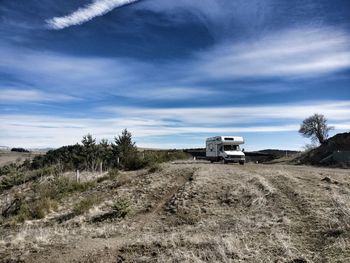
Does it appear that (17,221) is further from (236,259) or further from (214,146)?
(214,146)

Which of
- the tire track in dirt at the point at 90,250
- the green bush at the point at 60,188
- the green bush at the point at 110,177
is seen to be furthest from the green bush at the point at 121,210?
the green bush at the point at 110,177

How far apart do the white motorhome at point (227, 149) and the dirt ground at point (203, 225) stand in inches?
461

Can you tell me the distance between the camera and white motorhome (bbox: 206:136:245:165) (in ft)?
119

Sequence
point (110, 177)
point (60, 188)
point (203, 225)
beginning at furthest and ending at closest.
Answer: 1. point (110, 177)
2. point (60, 188)
3. point (203, 225)

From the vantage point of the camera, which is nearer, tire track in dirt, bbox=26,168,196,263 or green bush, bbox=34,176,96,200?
tire track in dirt, bbox=26,168,196,263

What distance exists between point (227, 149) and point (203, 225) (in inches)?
929

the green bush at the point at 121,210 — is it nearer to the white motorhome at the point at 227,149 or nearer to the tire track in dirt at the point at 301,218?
the tire track in dirt at the point at 301,218

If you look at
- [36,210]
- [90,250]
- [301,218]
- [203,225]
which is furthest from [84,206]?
[301,218]

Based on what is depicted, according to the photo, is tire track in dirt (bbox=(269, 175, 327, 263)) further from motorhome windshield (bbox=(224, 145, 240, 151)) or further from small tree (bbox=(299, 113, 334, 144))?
small tree (bbox=(299, 113, 334, 144))

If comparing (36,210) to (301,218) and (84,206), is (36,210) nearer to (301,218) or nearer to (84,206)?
(84,206)

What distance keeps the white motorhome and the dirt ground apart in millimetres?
11710

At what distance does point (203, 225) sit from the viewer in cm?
1444

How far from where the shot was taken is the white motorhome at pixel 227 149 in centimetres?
3641

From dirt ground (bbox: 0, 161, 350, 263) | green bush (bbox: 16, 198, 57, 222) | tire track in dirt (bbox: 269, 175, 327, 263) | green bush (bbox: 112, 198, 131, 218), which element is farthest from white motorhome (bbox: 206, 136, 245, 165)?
green bush (bbox: 112, 198, 131, 218)
